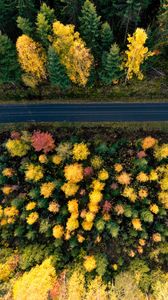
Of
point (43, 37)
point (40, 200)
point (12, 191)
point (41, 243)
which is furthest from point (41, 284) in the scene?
point (43, 37)

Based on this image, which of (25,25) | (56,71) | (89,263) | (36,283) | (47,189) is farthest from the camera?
(47,189)

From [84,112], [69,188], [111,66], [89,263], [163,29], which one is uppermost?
[163,29]

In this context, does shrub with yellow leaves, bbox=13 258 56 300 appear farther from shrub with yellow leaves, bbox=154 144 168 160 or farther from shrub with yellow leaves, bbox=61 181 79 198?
shrub with yellow leaves, bbox=154 144 168 160

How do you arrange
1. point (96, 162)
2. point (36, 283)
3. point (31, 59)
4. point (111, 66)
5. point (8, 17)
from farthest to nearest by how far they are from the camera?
point (96, 162), point (8, 17), point (111, 66), point (31, 59), point (36, 283)

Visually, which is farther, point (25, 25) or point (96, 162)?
point (96, 162)

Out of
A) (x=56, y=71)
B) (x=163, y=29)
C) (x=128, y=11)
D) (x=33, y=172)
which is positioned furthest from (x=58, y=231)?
(x=163, y=29)

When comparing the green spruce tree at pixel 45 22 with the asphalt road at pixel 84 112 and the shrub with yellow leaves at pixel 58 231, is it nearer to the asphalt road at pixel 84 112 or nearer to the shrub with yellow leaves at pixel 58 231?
the asphalt road at pixel 84 112

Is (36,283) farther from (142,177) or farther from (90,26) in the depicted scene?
(90,26)

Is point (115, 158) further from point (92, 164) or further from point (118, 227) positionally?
point (118, 227)
